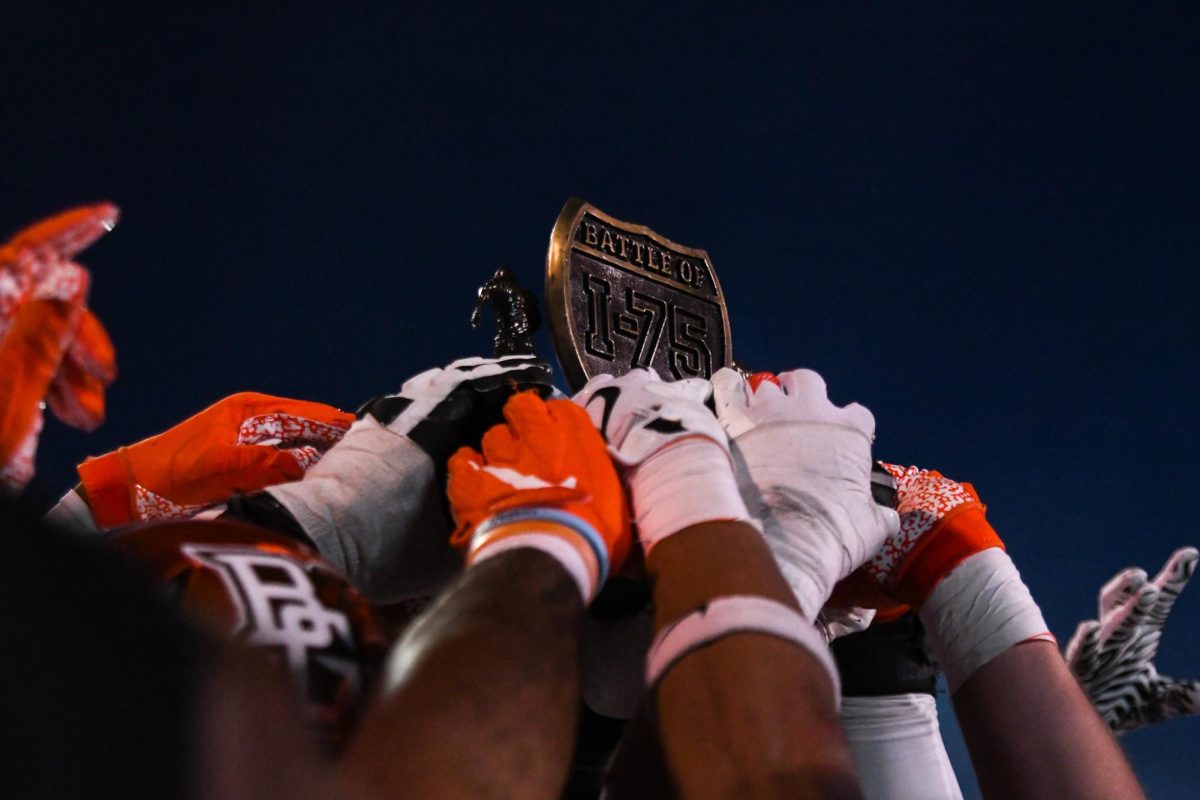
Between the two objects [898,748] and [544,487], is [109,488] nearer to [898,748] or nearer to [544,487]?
[544,487]

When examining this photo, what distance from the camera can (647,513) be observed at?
0.95m

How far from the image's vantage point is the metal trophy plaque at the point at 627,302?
1808mm

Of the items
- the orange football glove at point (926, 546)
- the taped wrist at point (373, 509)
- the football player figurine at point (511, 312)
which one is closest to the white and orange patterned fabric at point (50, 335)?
the taped wrist at point (373, 509)

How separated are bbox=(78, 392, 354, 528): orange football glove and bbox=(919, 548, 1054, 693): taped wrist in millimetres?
→ 1029

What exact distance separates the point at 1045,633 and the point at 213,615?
1.17 m

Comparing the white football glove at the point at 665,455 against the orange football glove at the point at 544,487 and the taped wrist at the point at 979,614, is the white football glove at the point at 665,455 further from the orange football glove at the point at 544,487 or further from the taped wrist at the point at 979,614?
the taped wrist at the point at 979,614

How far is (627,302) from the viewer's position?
6.40 feet

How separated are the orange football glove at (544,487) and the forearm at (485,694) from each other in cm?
6

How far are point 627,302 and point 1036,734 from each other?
1155 mm

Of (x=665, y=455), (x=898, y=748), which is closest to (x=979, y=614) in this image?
(x=898, y=748)

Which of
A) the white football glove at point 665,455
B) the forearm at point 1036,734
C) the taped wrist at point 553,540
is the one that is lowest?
the forearm at point 1036,734

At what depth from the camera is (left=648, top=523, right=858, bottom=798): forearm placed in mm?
639

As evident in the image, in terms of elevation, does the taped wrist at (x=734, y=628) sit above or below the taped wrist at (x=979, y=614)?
above

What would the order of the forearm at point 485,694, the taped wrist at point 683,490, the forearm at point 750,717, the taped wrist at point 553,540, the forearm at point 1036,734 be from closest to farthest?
the forearm at point 485,694 → the forearm at point 750,717 → the taped wrist at point 553,540 → the taped wrist at point 683,490 → the forearm at point 1036,734
